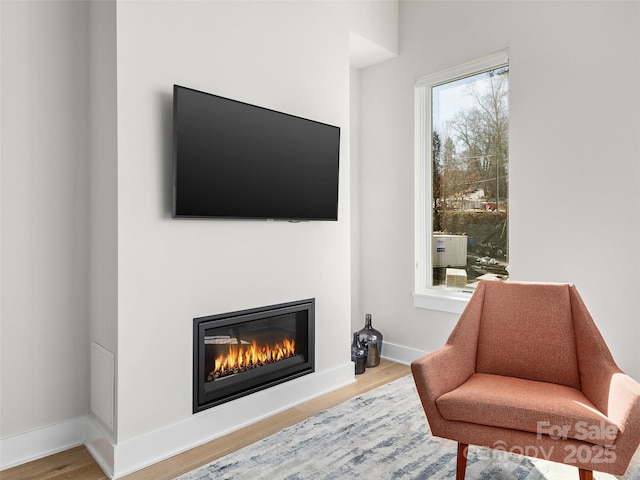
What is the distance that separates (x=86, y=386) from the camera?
7.78 ft

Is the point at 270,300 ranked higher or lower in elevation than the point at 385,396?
higher

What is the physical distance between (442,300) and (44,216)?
2.77m

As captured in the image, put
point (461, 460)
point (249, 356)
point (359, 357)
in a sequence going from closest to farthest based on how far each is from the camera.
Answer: point (461, 460) < point (249, 356) < point (359, 357)

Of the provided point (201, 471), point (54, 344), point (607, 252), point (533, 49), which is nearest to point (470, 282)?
point (607, 252)

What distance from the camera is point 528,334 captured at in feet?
7.07

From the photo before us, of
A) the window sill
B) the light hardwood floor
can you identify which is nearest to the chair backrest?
the window sill

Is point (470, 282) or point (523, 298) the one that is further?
point (470, 282)

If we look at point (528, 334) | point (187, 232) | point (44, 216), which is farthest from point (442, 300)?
point (44, 216)

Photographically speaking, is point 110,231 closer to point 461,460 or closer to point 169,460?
point 169,460

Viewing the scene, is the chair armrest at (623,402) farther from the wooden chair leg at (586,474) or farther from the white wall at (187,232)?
the white wall at (187,232)

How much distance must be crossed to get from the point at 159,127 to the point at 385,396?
2.21m

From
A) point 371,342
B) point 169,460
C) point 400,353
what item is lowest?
point 169,460

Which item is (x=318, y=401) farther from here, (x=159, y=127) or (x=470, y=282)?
(x=159, y=127)

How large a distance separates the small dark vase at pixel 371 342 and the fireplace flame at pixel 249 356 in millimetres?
853
